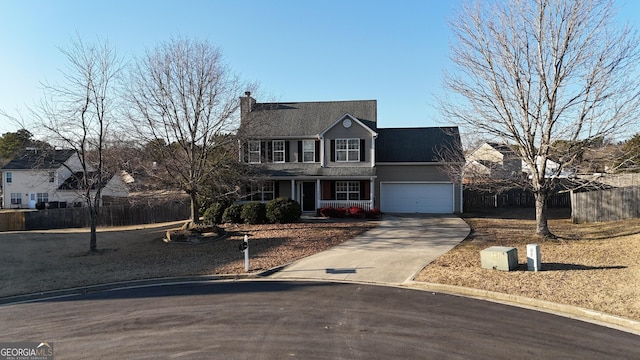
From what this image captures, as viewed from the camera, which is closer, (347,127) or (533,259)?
(533,259)

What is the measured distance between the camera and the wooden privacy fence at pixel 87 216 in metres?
28.2

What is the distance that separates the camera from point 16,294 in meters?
10.1

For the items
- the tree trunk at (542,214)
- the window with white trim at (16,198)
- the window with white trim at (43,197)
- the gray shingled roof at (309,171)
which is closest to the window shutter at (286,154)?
the gray shingled roof at (309,171)

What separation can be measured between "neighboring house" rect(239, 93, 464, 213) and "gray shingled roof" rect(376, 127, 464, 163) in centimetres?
6

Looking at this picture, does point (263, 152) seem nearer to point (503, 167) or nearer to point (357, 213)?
point (357, 213)

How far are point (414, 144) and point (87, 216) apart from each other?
24349 millimetres

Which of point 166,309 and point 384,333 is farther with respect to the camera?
point 166,309

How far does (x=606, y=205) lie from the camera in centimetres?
1984

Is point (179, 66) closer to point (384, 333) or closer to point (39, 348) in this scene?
point (39, 348)

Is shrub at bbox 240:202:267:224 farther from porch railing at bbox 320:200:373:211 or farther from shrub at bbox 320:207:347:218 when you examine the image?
porch railing at bbox 320:200:373:211

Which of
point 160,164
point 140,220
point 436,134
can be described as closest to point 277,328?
point 160,164

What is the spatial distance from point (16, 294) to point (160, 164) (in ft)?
27.5

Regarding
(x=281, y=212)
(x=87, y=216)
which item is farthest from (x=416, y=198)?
(x=87, y=216)

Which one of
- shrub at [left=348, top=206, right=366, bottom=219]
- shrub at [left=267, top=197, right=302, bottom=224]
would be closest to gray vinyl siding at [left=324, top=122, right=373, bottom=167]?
shrub at [left=348, top=206, right=366, bottom=219]
